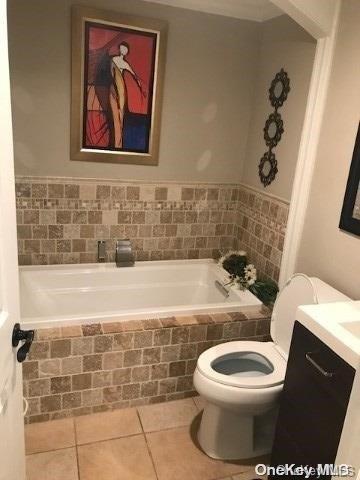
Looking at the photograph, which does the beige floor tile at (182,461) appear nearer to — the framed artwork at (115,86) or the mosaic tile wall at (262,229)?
the mosaic tile wall at (262,229)

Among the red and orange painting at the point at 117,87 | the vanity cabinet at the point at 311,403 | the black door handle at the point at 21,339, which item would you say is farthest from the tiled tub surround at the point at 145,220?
the black door handle at the point at 21,339

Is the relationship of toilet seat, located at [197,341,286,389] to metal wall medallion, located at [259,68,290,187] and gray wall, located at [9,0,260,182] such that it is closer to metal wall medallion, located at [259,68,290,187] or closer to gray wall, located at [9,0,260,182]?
metal wall medallion, located at [259,68,290,187]

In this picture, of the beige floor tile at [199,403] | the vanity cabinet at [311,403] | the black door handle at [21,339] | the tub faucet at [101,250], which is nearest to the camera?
the black door handle at [21,339]

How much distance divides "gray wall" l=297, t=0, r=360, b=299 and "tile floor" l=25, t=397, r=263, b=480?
3.79ft

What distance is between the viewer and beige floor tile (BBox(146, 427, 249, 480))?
186cm

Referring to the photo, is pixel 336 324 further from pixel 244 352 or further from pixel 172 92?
pixel 172 92

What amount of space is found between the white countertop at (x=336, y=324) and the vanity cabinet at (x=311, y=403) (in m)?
0.03

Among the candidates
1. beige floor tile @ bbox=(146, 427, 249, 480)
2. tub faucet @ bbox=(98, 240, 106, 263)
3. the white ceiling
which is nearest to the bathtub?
tub faucet @ bbox=(98, 240, 106, 263)

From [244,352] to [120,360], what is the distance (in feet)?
2.34

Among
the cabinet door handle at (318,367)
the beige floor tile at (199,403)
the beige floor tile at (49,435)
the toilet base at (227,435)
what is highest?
the cabinet door handle at (318,367)

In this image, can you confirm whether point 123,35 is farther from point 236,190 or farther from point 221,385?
point 221,385

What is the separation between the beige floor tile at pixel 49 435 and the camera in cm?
195

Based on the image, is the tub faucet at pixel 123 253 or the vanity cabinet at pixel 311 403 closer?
the vanity cabinet at pixel 311 403

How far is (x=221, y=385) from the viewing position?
177cm
